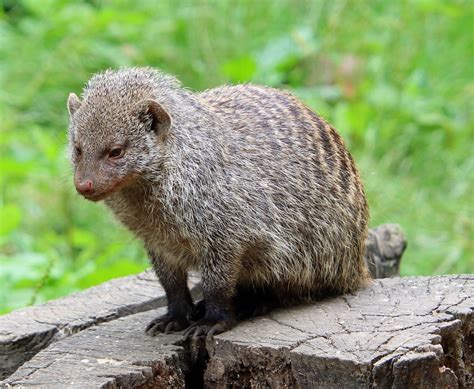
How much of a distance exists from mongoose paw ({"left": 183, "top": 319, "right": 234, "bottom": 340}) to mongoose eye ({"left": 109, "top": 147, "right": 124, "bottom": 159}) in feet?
2.40

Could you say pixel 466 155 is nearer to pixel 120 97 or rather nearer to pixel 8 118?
pixel 8 118

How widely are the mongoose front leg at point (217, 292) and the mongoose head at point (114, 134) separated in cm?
46

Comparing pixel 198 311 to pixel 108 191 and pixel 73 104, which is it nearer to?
pixel 108 191

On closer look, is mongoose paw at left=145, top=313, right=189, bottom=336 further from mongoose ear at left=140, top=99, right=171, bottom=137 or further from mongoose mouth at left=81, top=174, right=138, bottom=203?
mongoose ear at left=140, top=99, right=171, bottom=137

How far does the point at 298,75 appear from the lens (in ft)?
26.4

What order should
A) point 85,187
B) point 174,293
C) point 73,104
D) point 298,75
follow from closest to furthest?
point 85,187, point 73,104, point 174,293, point 298,75

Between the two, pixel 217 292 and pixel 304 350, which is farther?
pixel 217 292

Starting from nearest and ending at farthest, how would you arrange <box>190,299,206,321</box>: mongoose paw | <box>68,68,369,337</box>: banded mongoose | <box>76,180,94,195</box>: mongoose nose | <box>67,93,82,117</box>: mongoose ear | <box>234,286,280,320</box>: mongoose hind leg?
<box>76,180,94,195</box>: mongoose nose → <box>68,68,369,337</box>: banded mongoose → <box>67,93,82,117</box>: mongoose ear → <box>234,286,280,320</box>: mongoose hind leg → <box>190,299,206,321</box>: mongoose paw

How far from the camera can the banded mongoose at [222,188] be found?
346 cm

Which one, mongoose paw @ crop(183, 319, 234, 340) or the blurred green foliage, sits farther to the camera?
the blurred green foliage

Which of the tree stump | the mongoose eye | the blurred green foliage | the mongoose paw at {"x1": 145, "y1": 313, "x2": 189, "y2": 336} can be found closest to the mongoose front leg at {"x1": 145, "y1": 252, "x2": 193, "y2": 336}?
the mongoose paw at {"x1": 145, "y1": 313, "x2": 189, "y2": 336}

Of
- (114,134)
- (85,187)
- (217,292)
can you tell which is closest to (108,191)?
(85,187)

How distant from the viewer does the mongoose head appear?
3.37 m

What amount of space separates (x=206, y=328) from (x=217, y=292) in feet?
0.51
